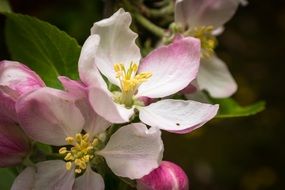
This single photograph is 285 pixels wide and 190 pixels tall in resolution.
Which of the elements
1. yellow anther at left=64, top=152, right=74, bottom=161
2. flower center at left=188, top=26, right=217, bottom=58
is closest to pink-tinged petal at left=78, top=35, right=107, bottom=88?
yellow anther at left=64, top=152, right=74, bottom=161

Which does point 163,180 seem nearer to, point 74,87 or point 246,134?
point 74,87

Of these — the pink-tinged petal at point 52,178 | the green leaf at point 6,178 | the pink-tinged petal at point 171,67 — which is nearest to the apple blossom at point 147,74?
the pink-tinged petal at point 171,67

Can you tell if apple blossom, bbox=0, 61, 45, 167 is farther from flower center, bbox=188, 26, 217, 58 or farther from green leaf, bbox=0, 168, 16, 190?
flower center, bbox=188, 26, 217, 58

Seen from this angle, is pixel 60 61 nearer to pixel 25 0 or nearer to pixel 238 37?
pixel 25 0

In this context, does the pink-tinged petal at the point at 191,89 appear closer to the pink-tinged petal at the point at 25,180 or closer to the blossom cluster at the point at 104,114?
the blossom cluster at the point at 104,114

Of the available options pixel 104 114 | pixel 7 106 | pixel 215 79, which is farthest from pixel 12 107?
pixel 215 79
